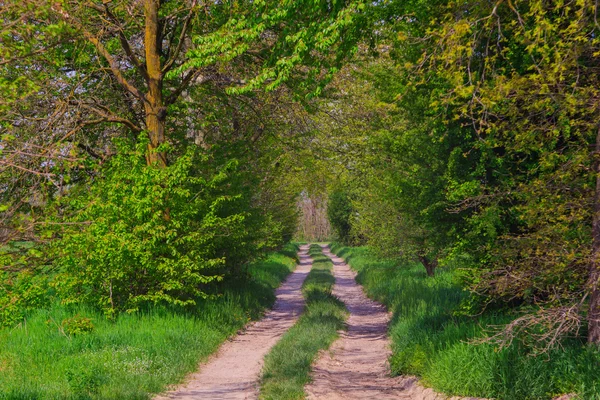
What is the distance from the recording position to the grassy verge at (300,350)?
299 inches

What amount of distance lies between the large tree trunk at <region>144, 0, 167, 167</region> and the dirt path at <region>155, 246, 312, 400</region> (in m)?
4.37

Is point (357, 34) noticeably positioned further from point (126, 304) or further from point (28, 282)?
point (126, 304)

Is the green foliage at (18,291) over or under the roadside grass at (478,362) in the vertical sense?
over

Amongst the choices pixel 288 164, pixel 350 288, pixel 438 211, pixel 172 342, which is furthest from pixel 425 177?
pixel 350 288

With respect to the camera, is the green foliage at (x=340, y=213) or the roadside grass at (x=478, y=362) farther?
the green foliage at (x=340, y=213)

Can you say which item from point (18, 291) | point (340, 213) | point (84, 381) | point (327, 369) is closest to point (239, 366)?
point (327, 369)

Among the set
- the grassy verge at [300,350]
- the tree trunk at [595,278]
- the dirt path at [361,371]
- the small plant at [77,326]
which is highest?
the tree trunk at [595,278]

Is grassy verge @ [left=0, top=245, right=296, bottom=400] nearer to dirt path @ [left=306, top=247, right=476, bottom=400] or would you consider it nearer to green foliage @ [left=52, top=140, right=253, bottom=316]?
green foliage @ [left=52, top=140, right=253, bottom=316]

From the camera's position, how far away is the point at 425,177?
10938 millimetres

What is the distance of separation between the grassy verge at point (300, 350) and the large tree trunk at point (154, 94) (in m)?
4.86

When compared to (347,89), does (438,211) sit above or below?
below

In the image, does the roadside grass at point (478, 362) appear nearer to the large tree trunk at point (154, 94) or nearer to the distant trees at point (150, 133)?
the distant trees at point (150, 133)

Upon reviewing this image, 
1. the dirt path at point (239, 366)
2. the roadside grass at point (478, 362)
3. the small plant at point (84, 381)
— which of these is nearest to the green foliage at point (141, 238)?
the dirt path at point (239, 366)

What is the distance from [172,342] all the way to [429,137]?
583 cm
